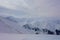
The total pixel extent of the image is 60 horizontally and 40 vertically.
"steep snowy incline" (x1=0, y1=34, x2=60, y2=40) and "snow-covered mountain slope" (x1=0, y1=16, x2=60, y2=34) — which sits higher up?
"snow-covered mountain slope" (x1=0, y1=16, x2=60, y2=34)

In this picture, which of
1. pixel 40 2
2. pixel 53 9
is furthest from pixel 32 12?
pixel 53 9

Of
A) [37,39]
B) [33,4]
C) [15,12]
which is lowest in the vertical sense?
[37,39]

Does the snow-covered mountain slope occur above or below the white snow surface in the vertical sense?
above

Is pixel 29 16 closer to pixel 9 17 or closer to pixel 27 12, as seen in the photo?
pixel 27 12

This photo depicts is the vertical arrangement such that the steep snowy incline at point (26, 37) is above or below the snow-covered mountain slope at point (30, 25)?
below

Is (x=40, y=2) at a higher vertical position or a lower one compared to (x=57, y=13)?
higher

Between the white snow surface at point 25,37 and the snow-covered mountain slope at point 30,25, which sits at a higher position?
the snow-covered mountain slope at point 30,25

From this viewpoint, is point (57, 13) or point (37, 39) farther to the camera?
point (57, 13)

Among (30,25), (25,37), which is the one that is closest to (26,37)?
(25,37)
